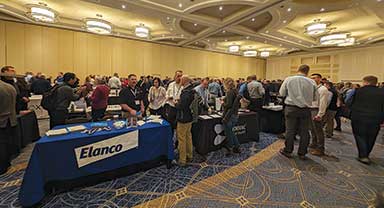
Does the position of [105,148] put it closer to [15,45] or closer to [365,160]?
[365,160]

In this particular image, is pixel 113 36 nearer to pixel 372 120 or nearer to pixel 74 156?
pixel 74 156

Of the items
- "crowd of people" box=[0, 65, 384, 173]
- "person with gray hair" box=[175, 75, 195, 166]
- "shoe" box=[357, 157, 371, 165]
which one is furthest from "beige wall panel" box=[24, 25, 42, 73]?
"shoe" box=[357, 157, 371, 165]

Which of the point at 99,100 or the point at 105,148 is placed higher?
the point at 99,100

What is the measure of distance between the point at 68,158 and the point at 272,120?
188 inches

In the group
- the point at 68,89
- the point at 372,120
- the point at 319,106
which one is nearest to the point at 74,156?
the point at 68,89

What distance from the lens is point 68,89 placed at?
3289mm

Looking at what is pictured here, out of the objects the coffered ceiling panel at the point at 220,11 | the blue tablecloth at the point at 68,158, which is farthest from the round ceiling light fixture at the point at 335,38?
the blue tablecloth at the point at 68,158

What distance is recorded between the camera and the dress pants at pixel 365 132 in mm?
3344

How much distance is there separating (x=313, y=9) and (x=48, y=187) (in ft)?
27.7

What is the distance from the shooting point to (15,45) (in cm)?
955

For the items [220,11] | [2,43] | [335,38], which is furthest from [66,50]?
[335,38]

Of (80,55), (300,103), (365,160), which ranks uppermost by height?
(80,55)

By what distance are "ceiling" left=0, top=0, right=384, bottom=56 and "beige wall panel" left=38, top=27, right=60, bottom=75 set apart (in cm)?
81

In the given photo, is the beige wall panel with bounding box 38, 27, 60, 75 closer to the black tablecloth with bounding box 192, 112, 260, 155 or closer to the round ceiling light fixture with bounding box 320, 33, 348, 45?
the black tablecloth with bounding box 192, 112, 260, 155
